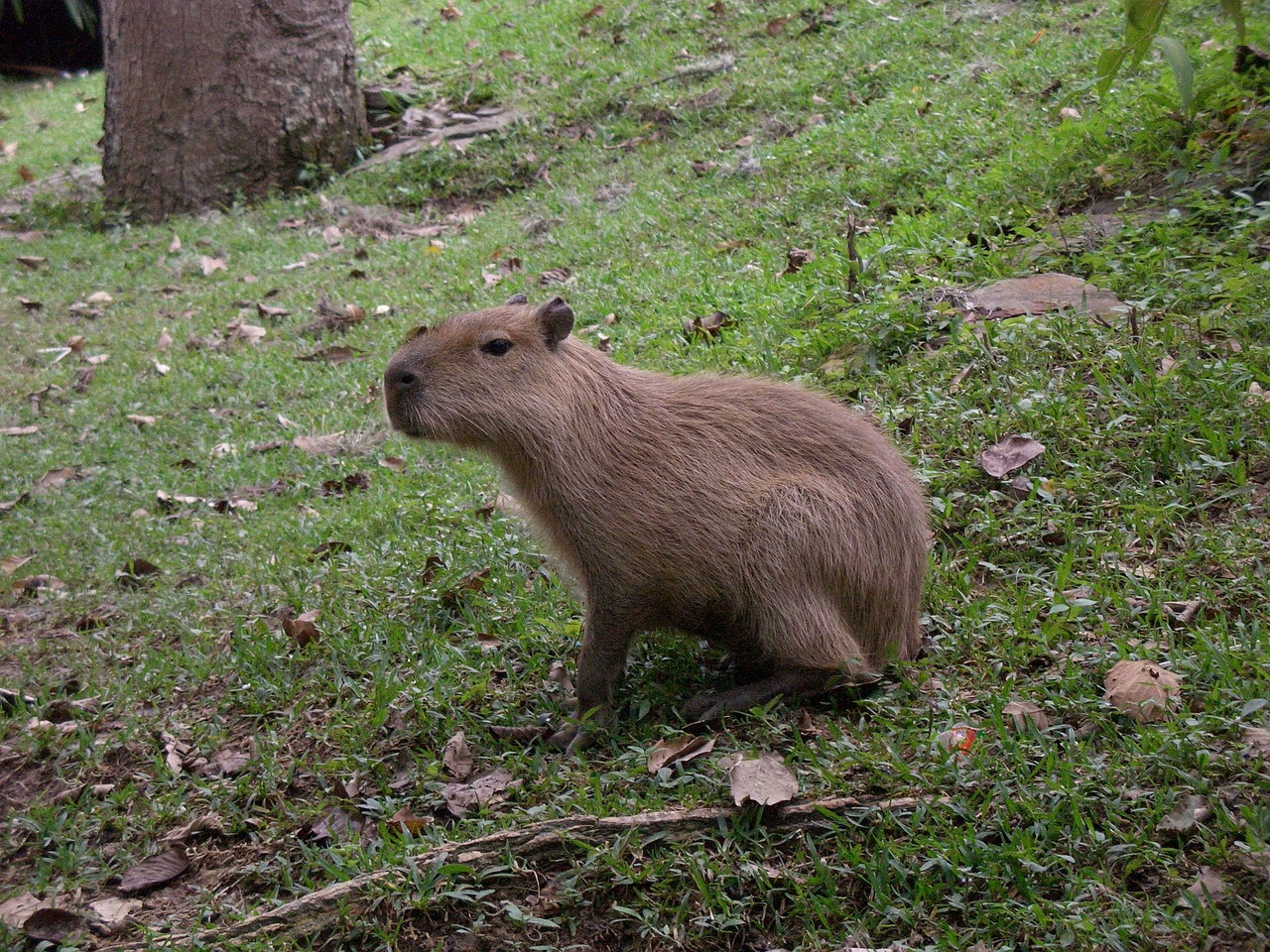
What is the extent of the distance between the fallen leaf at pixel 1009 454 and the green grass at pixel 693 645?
0.14 feet

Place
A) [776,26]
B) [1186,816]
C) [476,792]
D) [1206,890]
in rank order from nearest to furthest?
[1206,890] → [1186,816] → [476,792] → [776,26]

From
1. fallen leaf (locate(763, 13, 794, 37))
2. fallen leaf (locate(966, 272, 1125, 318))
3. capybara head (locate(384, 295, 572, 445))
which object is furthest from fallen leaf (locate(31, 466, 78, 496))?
fallen leaf (locate(763, 13, 794, 37))

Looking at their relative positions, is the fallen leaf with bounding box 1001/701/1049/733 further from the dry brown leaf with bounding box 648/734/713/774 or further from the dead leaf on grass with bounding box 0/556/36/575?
the dead leaf on grass with bounding box 0/556/36/575

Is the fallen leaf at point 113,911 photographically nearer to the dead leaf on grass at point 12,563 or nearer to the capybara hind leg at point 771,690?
the capybara hind leg at point 771,690

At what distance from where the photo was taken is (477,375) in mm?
3445

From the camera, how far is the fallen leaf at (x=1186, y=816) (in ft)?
8.12

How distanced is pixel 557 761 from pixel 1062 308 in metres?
2.79

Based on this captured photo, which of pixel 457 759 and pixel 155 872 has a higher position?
pixel 457 759

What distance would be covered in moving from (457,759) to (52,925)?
3.75 feet

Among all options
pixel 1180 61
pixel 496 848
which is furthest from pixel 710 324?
pixel 1180 61

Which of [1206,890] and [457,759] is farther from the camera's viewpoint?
[457,759]

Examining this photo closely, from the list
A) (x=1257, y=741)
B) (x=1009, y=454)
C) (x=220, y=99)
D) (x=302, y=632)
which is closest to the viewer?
(x=1257, y=741)

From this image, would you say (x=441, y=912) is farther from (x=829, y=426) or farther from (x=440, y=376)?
(x=829, y=426)

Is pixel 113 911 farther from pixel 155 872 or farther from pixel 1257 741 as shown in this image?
pixel 1257 741
